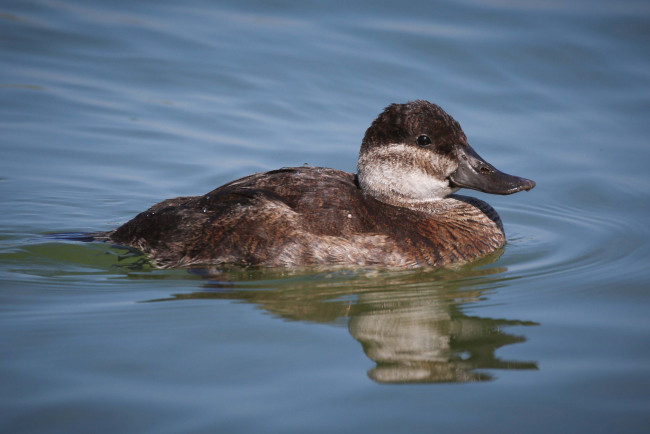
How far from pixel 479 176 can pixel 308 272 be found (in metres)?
1.34

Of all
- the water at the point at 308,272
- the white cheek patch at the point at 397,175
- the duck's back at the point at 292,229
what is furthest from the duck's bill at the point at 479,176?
the water at the point at 308,272

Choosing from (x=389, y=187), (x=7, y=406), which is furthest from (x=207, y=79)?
(x=7, y=406)

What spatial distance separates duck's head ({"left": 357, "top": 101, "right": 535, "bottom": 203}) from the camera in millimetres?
5355

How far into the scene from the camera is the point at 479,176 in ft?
17.9

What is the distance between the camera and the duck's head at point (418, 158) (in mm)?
5355

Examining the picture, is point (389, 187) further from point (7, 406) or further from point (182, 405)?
point (7, 406)

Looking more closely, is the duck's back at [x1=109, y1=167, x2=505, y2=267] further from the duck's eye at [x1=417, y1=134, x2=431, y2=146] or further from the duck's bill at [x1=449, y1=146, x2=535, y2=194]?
the duck's eye at [x1=417, y1=134, x2=431, y2=146]

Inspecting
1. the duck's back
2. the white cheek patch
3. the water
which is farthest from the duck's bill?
the water

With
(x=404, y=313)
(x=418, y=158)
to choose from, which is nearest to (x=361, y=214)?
(x=418, y=158)

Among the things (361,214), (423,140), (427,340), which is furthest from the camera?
(423,140)

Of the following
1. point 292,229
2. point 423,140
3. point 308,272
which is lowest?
point 308,272

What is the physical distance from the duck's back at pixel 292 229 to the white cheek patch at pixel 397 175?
0.14 metres

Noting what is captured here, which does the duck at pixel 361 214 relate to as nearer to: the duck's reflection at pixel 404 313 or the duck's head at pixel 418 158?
the duck's head at pixel 418 158

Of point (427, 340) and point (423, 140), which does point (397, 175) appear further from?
point (427, 340)
